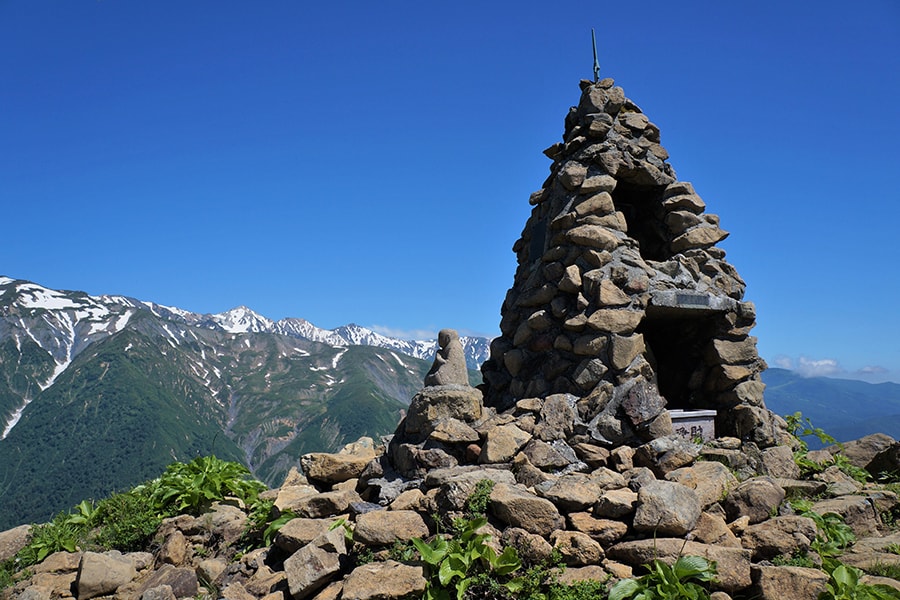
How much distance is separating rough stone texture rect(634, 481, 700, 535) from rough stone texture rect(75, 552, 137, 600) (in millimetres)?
5746

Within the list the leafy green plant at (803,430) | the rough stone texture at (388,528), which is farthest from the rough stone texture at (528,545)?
the leafy green plant at (803,430)

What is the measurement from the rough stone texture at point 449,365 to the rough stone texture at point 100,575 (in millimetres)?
4291

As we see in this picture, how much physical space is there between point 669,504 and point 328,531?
11.1 ft

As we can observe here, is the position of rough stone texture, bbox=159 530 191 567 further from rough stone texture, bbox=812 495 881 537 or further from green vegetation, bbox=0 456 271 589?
rough stone texture, bbox=812 495 881 537

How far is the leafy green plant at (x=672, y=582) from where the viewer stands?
4.83 m

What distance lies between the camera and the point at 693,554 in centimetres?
525

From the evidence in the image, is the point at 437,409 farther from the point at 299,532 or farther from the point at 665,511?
the point at 665,511

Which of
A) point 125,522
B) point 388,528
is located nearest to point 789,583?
point 388,528

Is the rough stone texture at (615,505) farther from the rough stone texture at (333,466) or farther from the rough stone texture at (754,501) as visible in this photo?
the rough stone texture at (333,466)

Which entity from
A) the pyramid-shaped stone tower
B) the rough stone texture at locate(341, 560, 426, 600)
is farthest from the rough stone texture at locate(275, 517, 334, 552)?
the pyramid-shaped stone tower

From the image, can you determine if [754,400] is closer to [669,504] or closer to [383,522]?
[669,504]

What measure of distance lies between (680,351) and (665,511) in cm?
608

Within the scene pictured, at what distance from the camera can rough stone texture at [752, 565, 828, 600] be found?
4855mm

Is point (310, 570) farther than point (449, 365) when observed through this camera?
No
